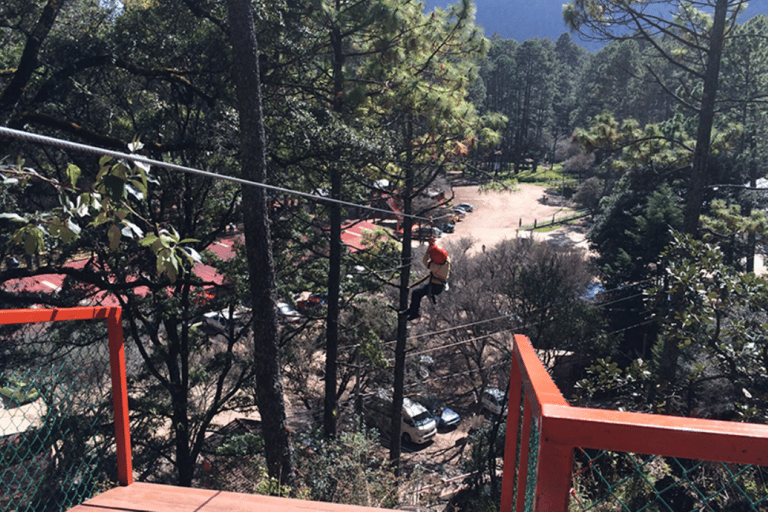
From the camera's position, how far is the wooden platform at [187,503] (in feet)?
9.08

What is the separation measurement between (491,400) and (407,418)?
3.56 metres

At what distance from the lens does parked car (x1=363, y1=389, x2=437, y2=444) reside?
17172mm

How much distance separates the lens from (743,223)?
12648 millimetres

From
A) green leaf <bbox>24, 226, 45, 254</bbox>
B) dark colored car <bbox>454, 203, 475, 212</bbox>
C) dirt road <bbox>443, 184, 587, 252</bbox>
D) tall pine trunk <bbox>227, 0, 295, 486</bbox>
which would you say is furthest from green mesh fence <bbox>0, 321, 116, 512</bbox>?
dark colored car <bbox>454, 203, 475, 212</bbox>

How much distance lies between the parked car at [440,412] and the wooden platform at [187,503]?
16.3 meters

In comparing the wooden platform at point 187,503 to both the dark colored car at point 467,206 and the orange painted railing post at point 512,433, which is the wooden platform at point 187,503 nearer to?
the orange painted railing post at point 512,433

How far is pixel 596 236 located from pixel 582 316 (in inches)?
296

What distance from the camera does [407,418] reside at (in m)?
17.3

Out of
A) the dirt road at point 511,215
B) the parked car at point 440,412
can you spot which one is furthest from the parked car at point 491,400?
the dirt road at point 511,215

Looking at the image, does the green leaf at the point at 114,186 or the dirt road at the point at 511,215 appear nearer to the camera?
the green leaf at the point at 114,186

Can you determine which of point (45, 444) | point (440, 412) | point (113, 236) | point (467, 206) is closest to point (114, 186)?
point (113, 236)

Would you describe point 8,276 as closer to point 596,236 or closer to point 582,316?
point 582,316

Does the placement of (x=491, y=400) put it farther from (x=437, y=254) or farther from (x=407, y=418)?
(x=437, y=254)

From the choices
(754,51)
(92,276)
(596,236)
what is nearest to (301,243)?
(92,276)
